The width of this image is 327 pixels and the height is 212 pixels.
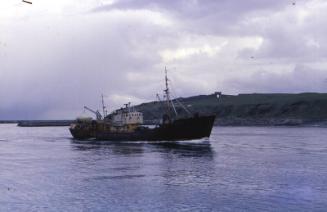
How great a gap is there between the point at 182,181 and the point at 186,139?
6458 cm

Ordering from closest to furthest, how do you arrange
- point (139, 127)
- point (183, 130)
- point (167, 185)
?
point (167, 185), point (183, 130), point (139, 127)

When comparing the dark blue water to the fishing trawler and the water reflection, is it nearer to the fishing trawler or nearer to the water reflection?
the water reflection

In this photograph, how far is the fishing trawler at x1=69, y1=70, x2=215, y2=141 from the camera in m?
113

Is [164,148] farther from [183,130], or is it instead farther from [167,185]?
[167,185]

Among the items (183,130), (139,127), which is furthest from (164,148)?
(139,127)

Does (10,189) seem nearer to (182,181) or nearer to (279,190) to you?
(182,181)

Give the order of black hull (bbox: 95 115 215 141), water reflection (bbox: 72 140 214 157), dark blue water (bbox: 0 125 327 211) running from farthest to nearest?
1. black hull (bbox: 95 115 215 141)
2. water reflection (bbox: 72 140 214 157)
3. dark blue water (bbox: 0 125 327 211)

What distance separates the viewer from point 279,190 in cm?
4403

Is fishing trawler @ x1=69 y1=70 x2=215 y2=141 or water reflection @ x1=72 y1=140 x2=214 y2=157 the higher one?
fishing trawler @ x1=69 y1=70 x2=215 y2=141

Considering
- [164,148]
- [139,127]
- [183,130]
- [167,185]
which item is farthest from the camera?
[139,127]

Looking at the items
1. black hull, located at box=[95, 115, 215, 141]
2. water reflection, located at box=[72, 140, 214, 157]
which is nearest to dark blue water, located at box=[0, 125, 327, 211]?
water reflection, located at box=[72, 140, 214, 157]

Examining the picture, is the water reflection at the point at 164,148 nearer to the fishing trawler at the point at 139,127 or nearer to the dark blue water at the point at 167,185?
the fishing trawler at the point at 139,127

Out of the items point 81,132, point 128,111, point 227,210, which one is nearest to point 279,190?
point 227,210

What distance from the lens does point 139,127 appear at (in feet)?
411
